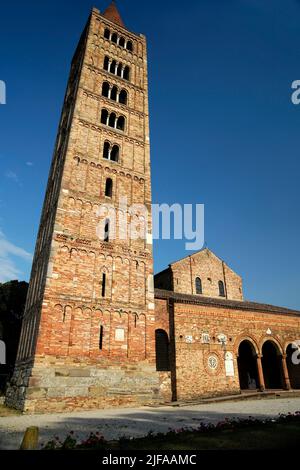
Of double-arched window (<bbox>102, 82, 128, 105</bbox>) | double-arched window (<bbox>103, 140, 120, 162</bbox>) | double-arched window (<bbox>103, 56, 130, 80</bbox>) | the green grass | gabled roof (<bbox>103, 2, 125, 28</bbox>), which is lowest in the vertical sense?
the green grass

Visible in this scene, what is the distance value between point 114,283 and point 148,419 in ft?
24.6

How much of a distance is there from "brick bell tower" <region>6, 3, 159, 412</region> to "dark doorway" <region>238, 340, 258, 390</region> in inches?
488

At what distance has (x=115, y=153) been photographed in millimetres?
21453

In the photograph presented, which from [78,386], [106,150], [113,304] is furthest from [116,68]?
[78,386]

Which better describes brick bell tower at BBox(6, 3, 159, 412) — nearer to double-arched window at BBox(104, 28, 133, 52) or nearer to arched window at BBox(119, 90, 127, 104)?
arched window at BBox(119, 90, 127, 104)

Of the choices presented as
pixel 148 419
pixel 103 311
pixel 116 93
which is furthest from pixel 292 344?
pixel 116 93

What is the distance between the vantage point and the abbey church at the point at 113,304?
47.1 feet

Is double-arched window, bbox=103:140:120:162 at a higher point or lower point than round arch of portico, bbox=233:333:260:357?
higher

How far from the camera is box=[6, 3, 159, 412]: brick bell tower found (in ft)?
45.7

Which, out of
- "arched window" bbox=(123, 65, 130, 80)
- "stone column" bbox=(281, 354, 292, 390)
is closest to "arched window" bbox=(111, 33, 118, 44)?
"arched window" bbox=(123, 65, 130, 80)

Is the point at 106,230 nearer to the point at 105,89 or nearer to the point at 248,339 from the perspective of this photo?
the point at 105,89

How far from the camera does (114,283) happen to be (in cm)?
1681

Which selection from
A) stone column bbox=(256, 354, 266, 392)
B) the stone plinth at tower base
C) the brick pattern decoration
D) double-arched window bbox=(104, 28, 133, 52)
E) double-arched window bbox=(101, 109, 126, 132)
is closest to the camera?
the stone plinth at tower base

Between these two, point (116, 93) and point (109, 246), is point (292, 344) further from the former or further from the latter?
point (116, 93)
